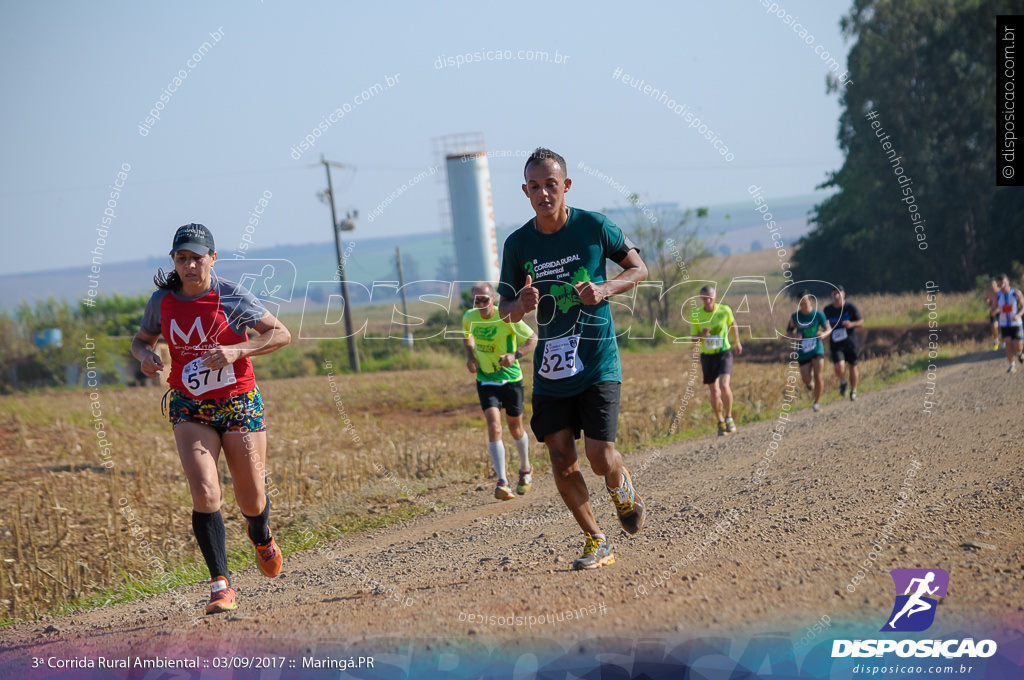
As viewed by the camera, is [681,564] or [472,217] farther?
[472,217]

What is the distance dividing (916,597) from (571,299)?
2.43 meters

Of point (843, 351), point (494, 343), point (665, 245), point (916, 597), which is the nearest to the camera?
point (916, 597)

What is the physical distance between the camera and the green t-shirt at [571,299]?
Result: 525 cm

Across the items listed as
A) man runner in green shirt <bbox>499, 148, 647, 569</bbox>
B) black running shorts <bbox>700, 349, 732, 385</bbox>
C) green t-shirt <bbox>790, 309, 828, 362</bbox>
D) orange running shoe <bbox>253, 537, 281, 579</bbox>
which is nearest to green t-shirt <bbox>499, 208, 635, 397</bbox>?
man runner in green shirt <bbox>499, 148, 647, 569</bbox>

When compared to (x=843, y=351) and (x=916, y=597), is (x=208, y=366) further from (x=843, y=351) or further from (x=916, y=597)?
(x=843, y=351)

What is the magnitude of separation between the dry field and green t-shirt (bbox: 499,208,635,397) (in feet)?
14.3

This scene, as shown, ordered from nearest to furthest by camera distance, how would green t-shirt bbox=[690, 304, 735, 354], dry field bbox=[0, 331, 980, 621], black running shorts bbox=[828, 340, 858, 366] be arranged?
dry field bbox=[0, 331, 980, 621]
green t-shirt bbox=[690, 304, 735, 354]
black running shorts bbox=[828, 340, 858, 366]

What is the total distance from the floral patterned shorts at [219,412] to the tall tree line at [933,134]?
1484 inches

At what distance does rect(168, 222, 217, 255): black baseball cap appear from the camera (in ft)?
16.7

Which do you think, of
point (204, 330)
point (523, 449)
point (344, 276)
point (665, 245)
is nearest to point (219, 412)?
point (204, 330)

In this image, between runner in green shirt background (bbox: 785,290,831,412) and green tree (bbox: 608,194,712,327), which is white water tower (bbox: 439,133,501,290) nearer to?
green tree (bbox: 608,194,712,327)

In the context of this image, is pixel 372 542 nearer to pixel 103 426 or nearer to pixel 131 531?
pixel 131 531

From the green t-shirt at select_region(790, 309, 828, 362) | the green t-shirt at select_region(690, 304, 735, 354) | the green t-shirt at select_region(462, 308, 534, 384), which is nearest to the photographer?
the green t-shirt at select_region(462, 308, 534, 384)

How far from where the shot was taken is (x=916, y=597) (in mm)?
4281
